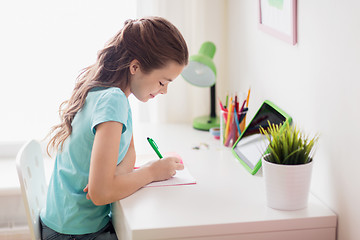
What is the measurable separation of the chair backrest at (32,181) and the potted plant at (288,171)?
66 cm

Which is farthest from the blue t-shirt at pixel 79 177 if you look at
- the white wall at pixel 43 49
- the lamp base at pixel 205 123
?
the white wall at pixel 43 49

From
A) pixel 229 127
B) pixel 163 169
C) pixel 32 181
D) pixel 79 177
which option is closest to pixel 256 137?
pixel 229 127

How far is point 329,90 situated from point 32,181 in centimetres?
90

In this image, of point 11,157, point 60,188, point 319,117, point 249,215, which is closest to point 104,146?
point 60,188

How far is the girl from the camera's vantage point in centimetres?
128

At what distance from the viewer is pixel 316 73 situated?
1.23 meters

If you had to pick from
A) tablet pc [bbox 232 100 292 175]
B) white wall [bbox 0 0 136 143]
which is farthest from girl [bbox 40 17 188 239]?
white wall [bbox 0 0 136 143]

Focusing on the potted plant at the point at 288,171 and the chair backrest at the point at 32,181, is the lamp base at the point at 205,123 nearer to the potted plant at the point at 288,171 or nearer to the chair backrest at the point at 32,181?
the chair backrest at the point at 32,181

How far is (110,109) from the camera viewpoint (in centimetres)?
121

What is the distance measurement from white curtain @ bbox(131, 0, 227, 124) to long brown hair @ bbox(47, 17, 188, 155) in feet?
2.59

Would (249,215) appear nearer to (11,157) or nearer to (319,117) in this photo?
(319,117)

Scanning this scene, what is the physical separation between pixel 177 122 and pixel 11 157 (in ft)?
2.54

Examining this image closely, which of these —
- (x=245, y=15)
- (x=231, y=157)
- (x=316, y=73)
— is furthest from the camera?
(x=245, y=15)

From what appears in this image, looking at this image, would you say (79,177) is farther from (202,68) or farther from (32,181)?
(202,68)
